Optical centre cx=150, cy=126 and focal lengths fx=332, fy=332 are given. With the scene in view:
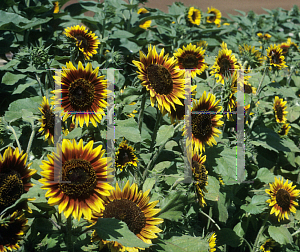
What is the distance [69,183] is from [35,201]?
0.13 m

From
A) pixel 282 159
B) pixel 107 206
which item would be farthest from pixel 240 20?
pixel 107 206

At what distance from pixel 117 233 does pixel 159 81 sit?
0.57 m

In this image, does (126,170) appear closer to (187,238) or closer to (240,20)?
(187,238)

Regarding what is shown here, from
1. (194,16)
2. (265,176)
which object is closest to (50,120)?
(265,176)

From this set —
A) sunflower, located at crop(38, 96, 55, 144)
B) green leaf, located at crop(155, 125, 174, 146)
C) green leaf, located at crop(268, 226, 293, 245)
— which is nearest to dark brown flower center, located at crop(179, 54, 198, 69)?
green leaf, located at crop(155, 125, 174, 146)

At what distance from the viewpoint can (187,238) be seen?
3.63 ft

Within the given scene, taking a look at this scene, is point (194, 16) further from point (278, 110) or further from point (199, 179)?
point (199, 179)

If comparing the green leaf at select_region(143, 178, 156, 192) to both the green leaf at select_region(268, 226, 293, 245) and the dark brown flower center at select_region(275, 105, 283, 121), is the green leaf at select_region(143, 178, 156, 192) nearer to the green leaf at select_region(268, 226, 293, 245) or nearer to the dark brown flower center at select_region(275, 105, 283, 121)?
the green leaf at select_region(268, 226, 293, 245)

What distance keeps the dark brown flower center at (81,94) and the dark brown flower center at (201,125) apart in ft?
1.37

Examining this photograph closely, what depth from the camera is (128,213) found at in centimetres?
102

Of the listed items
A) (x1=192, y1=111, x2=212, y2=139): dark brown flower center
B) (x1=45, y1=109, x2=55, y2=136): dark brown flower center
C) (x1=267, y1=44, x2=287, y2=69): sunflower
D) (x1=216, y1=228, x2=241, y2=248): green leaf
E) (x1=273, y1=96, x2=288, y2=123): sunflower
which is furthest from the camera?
(x1=273, y1=96, x2=288, y2=123): sunflower

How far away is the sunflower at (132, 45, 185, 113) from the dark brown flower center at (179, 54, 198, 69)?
46 cm

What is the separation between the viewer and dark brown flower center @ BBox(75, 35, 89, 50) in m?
1.39

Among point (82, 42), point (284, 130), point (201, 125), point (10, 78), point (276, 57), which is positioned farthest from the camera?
point (284, 130)
